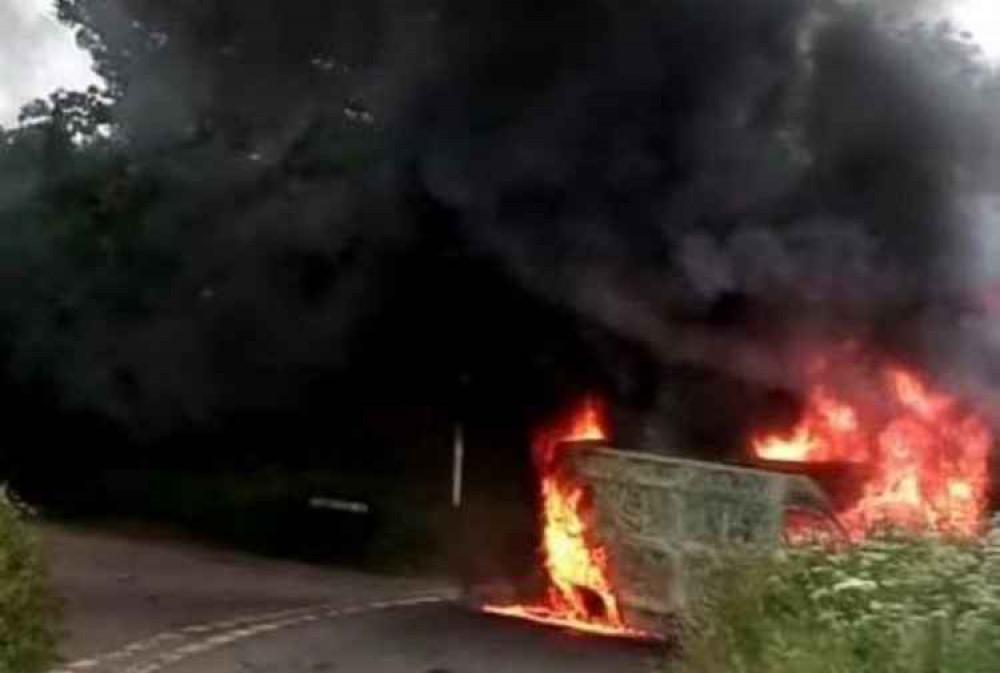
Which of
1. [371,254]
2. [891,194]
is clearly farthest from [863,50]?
[371,254]

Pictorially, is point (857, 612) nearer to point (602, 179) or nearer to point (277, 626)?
point (277, 626)

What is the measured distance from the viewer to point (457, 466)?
18.6m

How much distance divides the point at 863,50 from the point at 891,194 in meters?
1.22

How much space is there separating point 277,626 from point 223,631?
573 mm

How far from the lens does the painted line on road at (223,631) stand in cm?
1092

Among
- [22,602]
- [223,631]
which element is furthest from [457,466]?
[22,602]

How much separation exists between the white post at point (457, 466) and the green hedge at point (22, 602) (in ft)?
36.7

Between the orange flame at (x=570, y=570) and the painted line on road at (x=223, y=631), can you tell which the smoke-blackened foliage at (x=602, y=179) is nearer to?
the orange flame at (x=570, y=570)

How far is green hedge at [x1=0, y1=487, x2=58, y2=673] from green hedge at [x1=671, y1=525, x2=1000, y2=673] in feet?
8.03

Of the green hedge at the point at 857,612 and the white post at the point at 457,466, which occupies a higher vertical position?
the white post at the point at 457,466

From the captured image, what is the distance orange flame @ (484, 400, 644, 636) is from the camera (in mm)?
13633

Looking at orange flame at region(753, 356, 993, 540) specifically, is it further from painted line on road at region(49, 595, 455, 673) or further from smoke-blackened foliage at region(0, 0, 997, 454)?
painted line on road at region(49, 595, 455, 673)

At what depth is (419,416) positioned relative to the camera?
19.2m

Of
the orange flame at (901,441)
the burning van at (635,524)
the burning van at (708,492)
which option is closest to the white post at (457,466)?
the burning van at (708,492)
